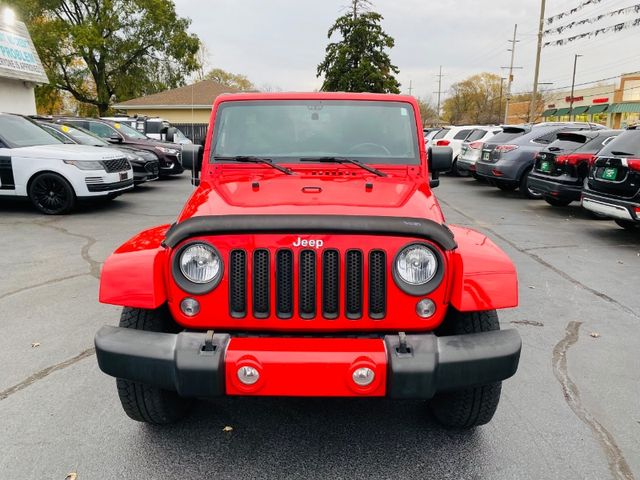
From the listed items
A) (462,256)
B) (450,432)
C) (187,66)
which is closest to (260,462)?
(450,432)

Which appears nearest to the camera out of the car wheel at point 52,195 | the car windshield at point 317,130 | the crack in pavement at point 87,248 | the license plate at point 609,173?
the car windshield at point 317,130

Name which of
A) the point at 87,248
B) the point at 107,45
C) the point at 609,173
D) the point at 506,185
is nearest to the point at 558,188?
the point at 609,173

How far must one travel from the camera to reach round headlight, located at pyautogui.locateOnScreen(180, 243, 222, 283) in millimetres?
2414

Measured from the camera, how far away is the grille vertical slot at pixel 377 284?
240cm

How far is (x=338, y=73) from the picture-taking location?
41312 mm

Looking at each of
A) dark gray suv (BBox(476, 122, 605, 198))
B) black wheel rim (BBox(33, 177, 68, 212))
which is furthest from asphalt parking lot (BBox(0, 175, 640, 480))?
dark gray suv (BBox(476, 122, 605, 198))

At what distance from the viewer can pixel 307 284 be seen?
2.41 meters

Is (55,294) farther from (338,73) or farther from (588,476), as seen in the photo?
(338,73)

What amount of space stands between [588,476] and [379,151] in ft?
7.39

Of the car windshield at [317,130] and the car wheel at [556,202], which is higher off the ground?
the car windshield at [317,130]

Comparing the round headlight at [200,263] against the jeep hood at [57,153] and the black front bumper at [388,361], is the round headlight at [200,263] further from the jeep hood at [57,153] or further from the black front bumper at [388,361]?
the jeep hood at [57,153]

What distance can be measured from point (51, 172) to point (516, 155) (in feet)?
31.2

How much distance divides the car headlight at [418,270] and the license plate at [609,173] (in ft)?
20.5

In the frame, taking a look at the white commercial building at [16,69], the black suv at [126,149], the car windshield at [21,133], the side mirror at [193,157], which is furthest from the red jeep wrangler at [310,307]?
the white commercial building at [16,69]
